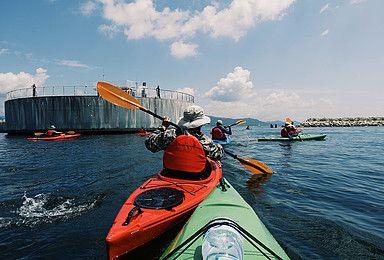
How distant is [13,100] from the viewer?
2517 centimetres

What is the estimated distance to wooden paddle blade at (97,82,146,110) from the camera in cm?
509

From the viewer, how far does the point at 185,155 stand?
3062 mm

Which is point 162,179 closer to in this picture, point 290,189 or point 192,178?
point 192,178

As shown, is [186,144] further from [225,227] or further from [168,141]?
[225,227]

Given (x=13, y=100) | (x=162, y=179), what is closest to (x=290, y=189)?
(x=162, y=179)

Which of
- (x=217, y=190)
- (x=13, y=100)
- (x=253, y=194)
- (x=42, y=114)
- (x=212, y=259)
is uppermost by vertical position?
(x=13, y=100)

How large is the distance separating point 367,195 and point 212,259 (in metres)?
5.25

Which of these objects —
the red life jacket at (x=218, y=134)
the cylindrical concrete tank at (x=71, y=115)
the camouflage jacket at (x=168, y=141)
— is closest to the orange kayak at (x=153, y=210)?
the camouflage jacket at (x=168, y=141)

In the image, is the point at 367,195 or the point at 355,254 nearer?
the point at 355,254

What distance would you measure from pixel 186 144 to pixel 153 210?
44.4 inches

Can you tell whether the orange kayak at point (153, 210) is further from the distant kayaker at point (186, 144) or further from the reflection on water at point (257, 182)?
the reflection on water at point (257, 182)

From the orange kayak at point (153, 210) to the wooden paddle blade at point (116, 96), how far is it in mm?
2584

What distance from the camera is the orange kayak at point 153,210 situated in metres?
1.93

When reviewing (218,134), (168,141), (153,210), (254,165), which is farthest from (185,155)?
(218,134)
